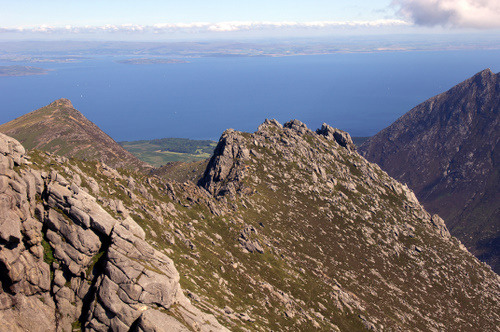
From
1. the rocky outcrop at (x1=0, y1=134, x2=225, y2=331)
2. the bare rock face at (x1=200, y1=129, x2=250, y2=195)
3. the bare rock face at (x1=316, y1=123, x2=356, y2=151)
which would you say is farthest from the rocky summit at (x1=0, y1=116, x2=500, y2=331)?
→ the bare rock face at (x1=316, y1=123, x2=356, y2=151)

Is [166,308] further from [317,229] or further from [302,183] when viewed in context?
[302,183]

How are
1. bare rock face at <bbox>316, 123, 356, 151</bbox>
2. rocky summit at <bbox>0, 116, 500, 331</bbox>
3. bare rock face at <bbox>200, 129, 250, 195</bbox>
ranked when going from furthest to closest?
1. bare rock face at <bbox>316, 123, 356, 151</bbox>
2. bare rock face at <bbox>200, 129, 250, 195</bbox>
3. rocky summit at <bbox>0, 116, 500, 331</bbox>

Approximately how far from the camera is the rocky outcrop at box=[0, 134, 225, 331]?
135 feet

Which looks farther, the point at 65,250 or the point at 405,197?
the point at 405,197

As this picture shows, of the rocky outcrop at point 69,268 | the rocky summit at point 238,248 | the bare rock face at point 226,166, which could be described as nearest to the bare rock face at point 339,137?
the rocky summit at point 238,248

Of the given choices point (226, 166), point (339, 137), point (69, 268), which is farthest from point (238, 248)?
point (339, 137)

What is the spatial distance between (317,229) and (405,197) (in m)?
63.7

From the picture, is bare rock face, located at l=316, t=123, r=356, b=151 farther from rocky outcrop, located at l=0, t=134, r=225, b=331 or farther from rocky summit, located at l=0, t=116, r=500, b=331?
rocky outcrop, located at l=0, t=134, r=225, b=331

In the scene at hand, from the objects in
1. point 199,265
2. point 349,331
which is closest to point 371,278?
point 349,331

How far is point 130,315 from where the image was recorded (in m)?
42.3

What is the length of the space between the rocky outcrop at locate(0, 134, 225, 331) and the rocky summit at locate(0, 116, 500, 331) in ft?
0.50

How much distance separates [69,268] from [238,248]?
48.6m

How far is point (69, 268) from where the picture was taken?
44688 mm

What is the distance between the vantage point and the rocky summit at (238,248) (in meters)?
43.3
